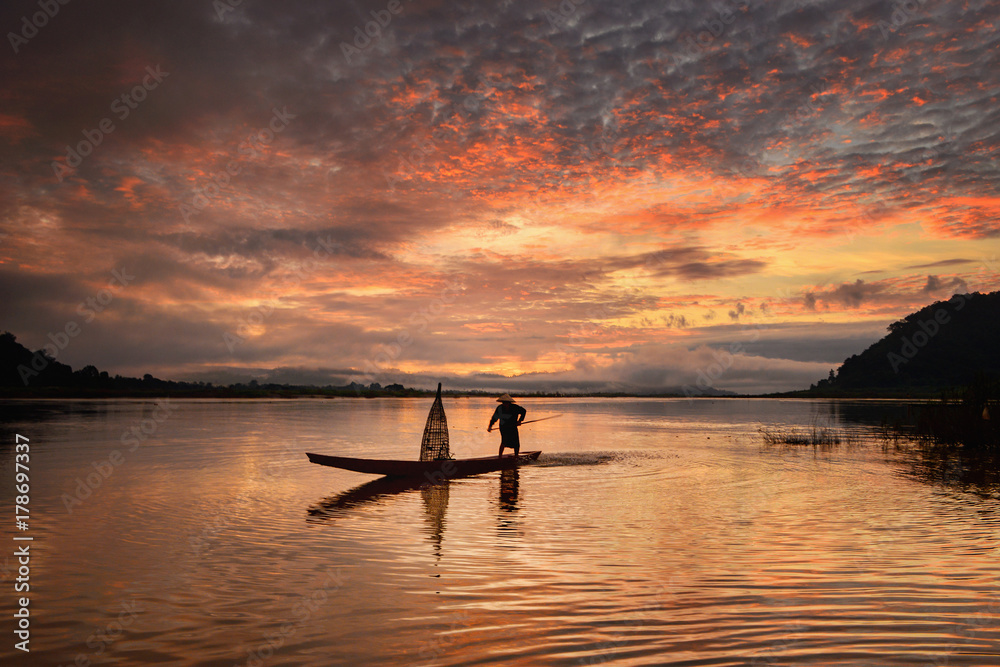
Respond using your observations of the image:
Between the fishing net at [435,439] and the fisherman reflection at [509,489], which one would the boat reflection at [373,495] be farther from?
the fisherman reflection at [509,489]

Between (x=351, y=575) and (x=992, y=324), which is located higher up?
(x=992, y=324)

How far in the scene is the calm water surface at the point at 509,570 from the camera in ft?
18.8

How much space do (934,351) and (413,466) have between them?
493 feet

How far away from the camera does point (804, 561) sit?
29.5 ft

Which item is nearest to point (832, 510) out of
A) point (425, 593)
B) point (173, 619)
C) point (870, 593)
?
point (870, 593)

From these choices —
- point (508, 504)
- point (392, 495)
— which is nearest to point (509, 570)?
point (508, 504)

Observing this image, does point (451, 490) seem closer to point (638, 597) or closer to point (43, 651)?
point (638, 597)

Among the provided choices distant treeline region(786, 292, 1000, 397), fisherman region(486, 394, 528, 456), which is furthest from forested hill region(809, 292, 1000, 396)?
fisherman region(486, 394, 528, 456)

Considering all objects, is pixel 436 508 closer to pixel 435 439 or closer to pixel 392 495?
pixel 392 495

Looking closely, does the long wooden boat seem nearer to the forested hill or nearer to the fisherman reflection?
the fisherman reflection

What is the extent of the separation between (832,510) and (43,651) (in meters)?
14.7

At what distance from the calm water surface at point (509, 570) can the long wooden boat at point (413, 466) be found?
2.27 feet

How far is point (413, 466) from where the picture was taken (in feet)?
59.9

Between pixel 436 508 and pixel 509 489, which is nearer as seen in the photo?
pixel 436 508
